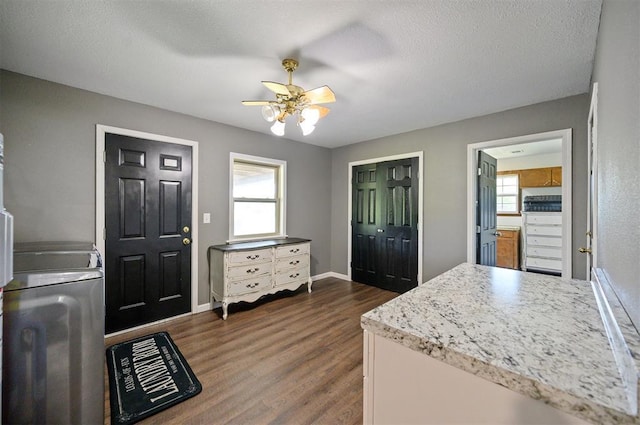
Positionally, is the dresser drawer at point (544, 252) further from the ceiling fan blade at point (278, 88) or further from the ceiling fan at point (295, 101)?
the ceiling fan blade at point (278, 88)

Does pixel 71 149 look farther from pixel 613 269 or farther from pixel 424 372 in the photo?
pixel 613 269

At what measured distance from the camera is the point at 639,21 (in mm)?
747

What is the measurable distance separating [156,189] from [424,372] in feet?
10.2

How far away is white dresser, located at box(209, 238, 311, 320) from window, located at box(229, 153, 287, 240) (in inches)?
13.1

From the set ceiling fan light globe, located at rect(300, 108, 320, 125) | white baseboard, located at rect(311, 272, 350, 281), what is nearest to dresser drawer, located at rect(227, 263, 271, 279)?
white baseboard, located at rect(311, 272, 350, 281)

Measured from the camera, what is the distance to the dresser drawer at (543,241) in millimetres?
4816

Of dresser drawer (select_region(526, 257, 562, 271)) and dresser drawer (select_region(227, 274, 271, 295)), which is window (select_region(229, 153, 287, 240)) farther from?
dresser drawer (select_region(526, 257, 562, 271))

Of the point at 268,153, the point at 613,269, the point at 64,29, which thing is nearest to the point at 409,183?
the point at 268,153

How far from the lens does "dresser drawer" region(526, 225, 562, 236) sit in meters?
4.80

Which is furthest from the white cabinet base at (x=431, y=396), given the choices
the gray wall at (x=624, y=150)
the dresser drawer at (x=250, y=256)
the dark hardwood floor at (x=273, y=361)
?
the dresser drawer at (x=250, y=256)

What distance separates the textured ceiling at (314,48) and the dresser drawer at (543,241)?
10.6 feet

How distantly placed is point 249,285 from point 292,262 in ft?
2.30

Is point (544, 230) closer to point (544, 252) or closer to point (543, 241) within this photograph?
point (543, 241)

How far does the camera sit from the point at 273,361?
2.25 m
